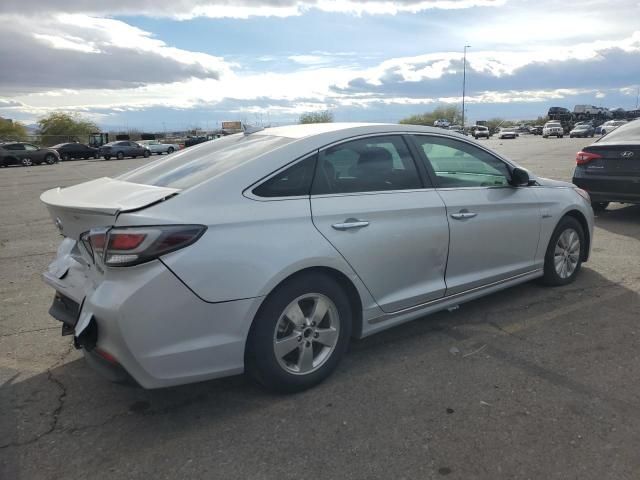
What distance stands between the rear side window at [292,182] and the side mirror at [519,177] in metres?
1.97

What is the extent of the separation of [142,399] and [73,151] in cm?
4340

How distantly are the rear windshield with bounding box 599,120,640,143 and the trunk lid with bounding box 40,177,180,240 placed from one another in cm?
760

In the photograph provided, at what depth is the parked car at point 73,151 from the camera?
4159cm

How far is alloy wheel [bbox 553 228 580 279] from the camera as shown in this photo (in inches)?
202

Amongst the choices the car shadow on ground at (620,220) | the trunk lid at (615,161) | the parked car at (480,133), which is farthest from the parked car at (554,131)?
the trunk lid at (615,161)

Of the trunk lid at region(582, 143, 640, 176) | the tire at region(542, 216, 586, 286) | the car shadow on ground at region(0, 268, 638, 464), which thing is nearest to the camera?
the car shadow on ground at region(0, 268, 638, 464)

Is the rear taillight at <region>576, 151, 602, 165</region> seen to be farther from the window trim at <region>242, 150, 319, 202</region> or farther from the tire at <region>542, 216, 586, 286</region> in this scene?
the window trim at <region>242, 150, 319, 202</region>

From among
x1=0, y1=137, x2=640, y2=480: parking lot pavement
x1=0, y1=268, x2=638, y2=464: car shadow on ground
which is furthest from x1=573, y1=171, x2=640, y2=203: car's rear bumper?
x1=0, y1=268, x2=638, y2=464: car shadow on ground

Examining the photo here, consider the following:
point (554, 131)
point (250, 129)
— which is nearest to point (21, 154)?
point (250, 129)

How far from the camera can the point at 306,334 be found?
10.9 ft

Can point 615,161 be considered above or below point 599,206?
above

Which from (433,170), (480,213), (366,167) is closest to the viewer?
(366,167)

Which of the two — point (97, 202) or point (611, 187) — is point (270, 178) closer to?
point (97, 202)

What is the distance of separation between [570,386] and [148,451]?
2.51 metres
